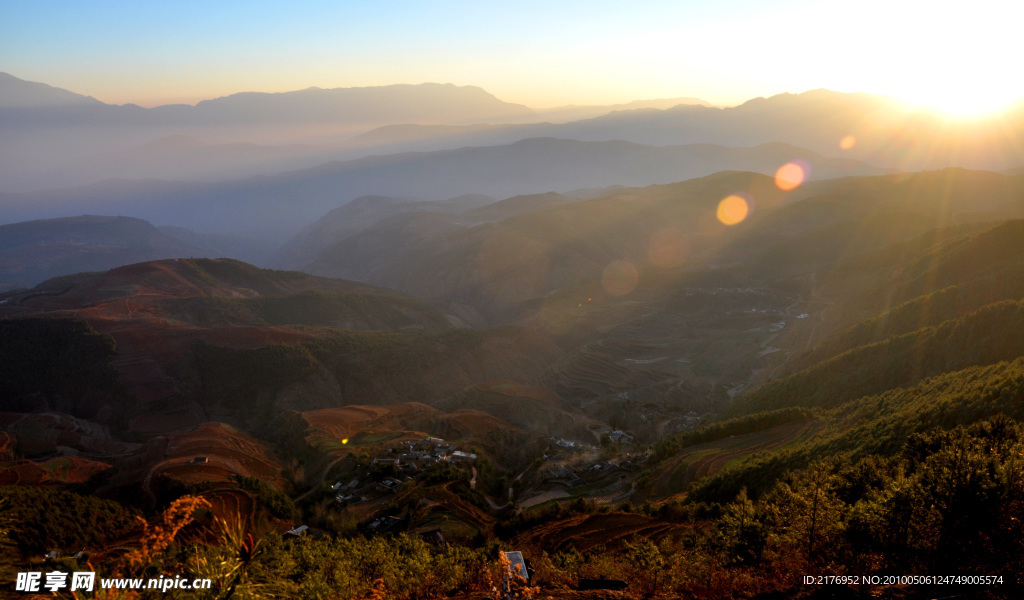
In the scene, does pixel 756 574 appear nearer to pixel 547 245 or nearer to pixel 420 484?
pixel 420 484

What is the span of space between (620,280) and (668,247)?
37.3 m

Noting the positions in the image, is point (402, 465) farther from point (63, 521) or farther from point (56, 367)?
point (56, 367)

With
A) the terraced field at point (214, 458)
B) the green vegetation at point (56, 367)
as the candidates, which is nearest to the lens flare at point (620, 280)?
the terraced field at point (214, 458)

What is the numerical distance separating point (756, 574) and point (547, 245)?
390 ft

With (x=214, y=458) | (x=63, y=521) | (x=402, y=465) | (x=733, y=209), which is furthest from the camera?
(x=733, y=209)

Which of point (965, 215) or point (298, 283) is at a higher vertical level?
point (965, 215)

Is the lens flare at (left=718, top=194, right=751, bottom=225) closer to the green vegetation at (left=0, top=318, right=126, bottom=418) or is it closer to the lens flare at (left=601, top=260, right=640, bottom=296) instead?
the lens flare at (left=601, top=260, right=640, bottom=296)

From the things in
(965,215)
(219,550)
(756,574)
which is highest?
(965,215)

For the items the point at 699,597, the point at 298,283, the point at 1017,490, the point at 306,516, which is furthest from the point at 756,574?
the point at 298,283

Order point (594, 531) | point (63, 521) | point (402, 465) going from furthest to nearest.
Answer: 1. point (402, 465)
2. point (594, 531)
3. point (63, 521)

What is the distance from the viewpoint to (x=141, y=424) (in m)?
49.8

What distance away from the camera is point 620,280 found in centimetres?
10150

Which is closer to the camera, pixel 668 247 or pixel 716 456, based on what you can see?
pixel 716 456

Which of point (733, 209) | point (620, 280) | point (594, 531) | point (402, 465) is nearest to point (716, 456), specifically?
point (594, 531)
